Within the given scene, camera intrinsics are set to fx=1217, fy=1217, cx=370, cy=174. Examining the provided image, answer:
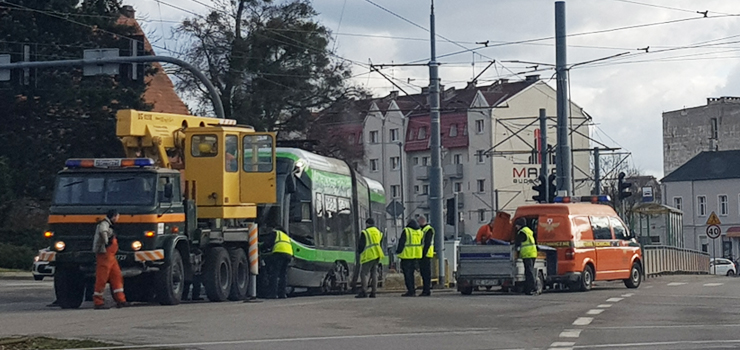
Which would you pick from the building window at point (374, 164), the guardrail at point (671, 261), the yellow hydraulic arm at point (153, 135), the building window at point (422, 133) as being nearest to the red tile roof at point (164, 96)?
the guardrail at point (671, 261)

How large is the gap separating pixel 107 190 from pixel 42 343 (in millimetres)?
7086

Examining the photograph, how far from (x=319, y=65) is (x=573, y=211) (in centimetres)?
2884

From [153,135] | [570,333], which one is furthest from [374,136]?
[570,333]

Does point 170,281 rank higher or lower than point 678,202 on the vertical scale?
lower

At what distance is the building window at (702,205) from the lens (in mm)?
92312

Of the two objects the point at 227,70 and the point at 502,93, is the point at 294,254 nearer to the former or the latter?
the point at 227,70

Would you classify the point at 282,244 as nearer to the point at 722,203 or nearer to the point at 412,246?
the point at 412,246

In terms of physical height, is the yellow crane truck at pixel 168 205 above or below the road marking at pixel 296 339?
above

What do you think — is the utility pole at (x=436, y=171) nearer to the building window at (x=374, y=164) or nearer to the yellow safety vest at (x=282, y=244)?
the yellow safety vest at (x=282, y=244)

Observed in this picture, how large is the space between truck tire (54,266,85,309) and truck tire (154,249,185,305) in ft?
4.40

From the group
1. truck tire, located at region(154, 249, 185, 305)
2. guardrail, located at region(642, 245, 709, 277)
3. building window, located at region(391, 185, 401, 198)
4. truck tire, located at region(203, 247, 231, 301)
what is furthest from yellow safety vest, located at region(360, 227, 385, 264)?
building window, located at region(391, 185, 401, 198)

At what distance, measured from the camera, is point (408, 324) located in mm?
16609

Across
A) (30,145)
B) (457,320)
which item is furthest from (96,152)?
(457,320)

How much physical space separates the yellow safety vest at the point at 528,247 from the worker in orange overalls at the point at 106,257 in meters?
9.11
